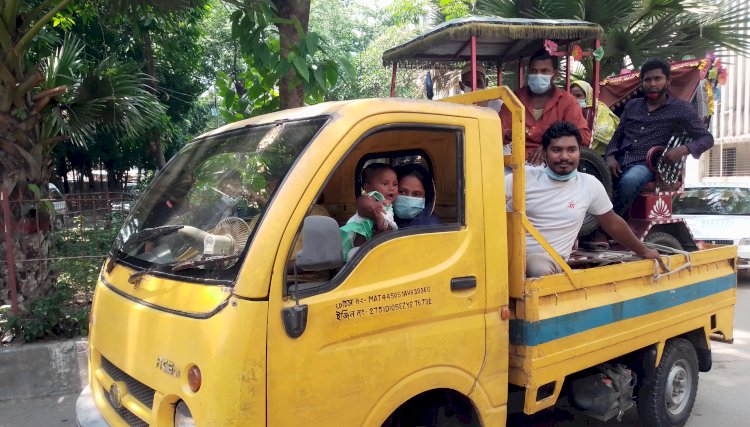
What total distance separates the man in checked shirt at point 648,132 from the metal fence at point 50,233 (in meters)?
4.79

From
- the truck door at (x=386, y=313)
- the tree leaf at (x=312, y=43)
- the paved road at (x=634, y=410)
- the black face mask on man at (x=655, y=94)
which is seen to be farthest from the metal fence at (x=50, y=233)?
the black face mask on man at (x=655, y=94)

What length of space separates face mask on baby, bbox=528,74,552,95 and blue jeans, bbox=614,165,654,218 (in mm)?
1145

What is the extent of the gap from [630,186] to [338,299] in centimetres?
366

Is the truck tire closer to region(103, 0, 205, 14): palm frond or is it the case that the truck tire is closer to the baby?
the baby

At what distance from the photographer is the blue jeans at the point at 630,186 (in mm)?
4910

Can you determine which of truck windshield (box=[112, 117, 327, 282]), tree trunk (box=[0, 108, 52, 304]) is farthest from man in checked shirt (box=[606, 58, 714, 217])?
tree trunk (box=[0, 108, 52, 304])

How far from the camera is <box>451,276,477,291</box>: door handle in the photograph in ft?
8.32

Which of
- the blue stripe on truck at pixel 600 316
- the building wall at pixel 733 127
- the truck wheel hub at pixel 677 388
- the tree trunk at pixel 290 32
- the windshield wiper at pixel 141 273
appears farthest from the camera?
the building wall at pixel 733 127

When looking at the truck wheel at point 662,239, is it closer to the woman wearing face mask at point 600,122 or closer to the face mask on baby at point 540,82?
the woman wearing face mask at point 600,122

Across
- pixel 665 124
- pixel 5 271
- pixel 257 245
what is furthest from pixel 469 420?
pixel 5 271

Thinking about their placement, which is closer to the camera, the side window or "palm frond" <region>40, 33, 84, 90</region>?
the side window

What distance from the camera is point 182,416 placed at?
213 centimetres

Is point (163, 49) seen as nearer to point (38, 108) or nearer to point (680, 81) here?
point (38, 108)

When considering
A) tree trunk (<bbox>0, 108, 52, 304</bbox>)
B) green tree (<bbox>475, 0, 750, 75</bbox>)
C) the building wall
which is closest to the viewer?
tree trunk (<bbox>0, 108, 52, 304</bbox>)
